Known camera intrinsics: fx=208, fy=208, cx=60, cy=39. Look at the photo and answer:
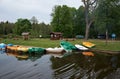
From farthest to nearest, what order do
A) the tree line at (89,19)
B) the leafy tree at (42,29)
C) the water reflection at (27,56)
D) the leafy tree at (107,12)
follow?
the leafy tree at (42,29)
the tree line at (89,19)
the leafy tree at (107,12)
the water reflection at (27,56)

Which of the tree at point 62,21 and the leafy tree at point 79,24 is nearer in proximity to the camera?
the tree at point 62,21

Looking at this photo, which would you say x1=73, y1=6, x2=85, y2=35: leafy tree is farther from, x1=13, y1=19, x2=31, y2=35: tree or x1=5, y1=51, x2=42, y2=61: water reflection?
x1=5, y1=51, x2=42, y2=61: water reflection

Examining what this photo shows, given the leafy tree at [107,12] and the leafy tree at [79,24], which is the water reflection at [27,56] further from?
the leafy tree at [79,24]

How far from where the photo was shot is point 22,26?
105 metres

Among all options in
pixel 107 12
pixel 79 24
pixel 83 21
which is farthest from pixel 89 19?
pixel 79 24

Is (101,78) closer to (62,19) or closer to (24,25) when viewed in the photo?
(62,19)

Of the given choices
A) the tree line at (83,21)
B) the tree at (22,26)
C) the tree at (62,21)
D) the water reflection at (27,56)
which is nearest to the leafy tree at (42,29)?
the tree line at (83,21)

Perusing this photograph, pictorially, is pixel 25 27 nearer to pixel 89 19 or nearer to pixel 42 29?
pixel 42 29

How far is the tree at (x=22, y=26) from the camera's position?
338 feet

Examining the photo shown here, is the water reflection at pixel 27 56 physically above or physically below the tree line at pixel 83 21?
below

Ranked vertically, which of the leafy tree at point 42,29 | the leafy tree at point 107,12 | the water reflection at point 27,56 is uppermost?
the leafy tree at point 107,12

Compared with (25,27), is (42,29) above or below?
below

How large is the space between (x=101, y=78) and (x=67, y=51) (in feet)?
71.1

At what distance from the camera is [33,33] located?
85.2 meters
